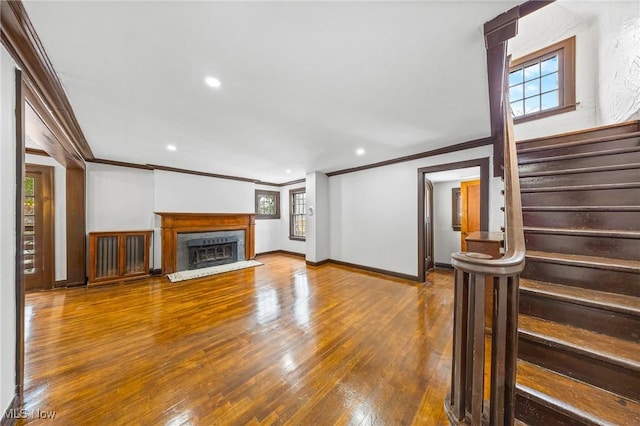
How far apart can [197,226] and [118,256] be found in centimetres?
142

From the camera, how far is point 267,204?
7.00 m

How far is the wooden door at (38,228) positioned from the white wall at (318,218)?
4589 mm

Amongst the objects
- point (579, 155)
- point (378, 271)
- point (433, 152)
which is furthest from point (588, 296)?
point (378, 271)

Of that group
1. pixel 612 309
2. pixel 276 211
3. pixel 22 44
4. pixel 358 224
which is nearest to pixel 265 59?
pixel 22 44

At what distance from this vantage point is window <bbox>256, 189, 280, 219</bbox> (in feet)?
22.2

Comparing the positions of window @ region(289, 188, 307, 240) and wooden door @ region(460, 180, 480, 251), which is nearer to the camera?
Answer: wooden door @ region(460, 180, 480, 251)

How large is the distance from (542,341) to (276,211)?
6632 millimetres

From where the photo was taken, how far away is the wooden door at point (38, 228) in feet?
11.7

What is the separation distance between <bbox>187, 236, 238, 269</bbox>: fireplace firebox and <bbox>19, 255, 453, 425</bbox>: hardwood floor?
146cm

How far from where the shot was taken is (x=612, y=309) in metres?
1.09

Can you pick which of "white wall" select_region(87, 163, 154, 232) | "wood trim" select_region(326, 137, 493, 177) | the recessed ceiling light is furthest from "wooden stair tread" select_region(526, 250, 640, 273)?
"white wall" select_region(87, 163, 154, 232)

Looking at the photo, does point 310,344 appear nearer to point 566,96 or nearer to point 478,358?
point 478,358

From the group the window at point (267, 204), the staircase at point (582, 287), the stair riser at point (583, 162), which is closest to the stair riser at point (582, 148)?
the staircase at point (582, 287)

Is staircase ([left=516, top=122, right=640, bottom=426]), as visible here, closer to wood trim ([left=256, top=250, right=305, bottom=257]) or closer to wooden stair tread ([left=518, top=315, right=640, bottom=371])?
wooden stair tread ([left=518, top=315, right=640, bottom=371])
